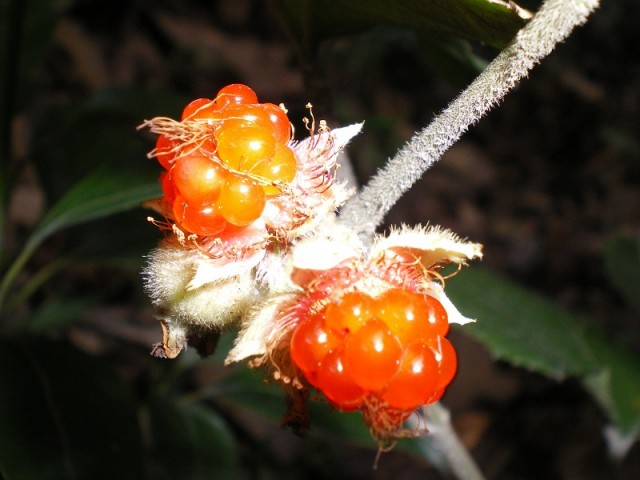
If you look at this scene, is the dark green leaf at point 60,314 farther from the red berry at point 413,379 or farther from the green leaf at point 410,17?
the red berry at point 413,379

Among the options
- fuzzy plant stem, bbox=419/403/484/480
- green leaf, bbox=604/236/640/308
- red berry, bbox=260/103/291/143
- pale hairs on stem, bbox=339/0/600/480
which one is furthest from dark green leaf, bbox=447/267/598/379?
red berry, bbox=260/103/291/143

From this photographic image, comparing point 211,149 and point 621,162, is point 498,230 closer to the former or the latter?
point 621,162

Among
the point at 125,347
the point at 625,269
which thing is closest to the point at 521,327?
the point at 625,269

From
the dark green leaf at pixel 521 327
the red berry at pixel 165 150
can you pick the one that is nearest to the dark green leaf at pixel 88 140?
the dark green leaf at pixel 521 327

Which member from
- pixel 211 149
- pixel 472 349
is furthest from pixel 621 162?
pixel 211 149

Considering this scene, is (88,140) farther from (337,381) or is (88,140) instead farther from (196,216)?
(337,381)

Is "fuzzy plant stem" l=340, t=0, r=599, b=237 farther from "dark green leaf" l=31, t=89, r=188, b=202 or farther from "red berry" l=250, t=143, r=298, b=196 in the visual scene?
"dark green leaf" l=31, t=89, r=188, b=202
